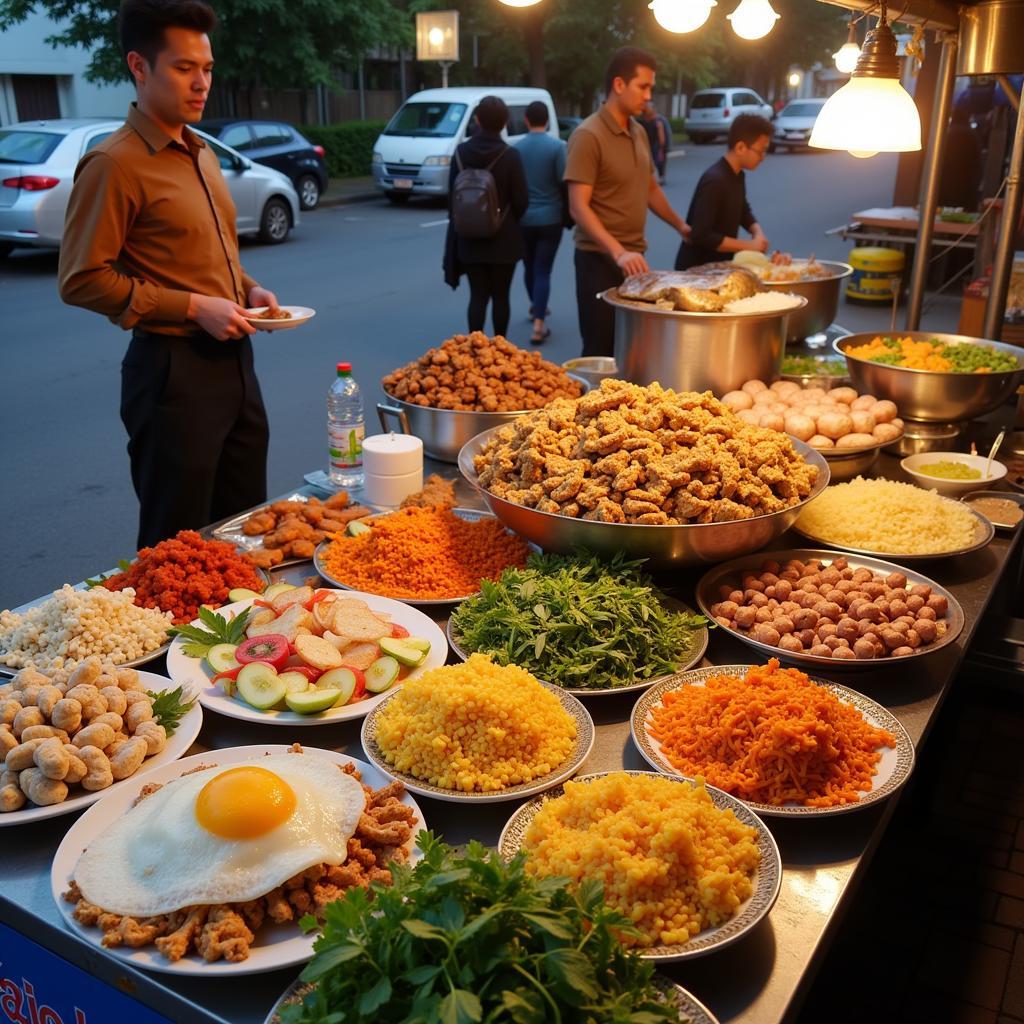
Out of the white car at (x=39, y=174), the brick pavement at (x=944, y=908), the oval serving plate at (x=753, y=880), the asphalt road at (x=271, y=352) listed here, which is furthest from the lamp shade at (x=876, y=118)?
the white car at (x=39, y=174)

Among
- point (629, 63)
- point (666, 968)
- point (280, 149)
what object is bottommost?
point (666, 968)

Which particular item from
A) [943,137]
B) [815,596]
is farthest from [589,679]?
[943,137]

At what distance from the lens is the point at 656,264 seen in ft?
38.1

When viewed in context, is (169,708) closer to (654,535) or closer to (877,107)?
(654,535)

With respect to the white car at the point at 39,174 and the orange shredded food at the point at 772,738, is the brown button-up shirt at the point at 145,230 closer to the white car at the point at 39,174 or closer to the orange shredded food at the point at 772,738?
the orange shredded food at the point at 772,738

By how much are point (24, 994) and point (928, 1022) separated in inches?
80.9

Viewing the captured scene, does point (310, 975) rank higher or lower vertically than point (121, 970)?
higher

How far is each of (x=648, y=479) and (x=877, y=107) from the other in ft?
4.14

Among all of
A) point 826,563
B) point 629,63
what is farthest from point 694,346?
point 629,63

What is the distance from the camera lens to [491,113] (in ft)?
22.9

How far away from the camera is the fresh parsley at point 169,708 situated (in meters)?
1.72

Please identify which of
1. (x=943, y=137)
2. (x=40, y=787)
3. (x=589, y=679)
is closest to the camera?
(x=40, y=787)

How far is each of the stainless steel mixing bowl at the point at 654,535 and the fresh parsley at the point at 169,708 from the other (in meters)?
0.81

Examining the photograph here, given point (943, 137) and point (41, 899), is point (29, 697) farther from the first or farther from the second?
point (943, 137)
